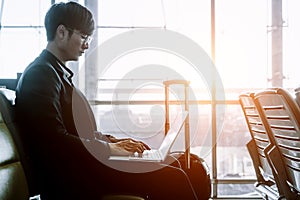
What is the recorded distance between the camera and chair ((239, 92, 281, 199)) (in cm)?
196

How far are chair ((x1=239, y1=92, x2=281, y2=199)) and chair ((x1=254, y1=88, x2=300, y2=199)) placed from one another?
0.72 ft

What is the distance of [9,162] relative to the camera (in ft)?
4.20

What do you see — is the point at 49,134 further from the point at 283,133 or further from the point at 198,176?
the point at 283,133

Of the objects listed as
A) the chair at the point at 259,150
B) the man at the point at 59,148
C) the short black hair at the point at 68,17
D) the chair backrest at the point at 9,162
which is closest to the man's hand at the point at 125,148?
the man at the point at 59,148

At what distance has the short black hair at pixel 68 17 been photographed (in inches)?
63.3

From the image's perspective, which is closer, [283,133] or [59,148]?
[59,148]

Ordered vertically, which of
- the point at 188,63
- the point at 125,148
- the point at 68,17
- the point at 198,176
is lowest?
the point at 198,176

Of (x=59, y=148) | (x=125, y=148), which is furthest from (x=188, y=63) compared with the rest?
(x=59, y=148)

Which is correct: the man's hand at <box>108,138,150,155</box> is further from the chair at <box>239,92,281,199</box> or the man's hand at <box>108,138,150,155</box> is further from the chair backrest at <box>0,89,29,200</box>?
the chair at <box>239,92,281,199</box>

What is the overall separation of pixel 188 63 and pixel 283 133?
75.4 inches

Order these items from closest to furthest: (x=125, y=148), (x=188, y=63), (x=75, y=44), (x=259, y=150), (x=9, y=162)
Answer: (x=9, y=162)
(x=125, y=148)
(x=75, y=44)
(x=259, y=150)
(x=188, y=63)

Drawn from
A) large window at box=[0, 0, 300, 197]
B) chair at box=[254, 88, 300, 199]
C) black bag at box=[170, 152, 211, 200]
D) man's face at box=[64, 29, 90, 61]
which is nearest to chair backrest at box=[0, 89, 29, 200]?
man's face at box=[64, 29, 90, 61]

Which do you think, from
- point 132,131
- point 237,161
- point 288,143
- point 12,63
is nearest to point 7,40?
point 12,63

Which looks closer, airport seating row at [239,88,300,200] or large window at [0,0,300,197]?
airport seating row at [239,88,300,200]
